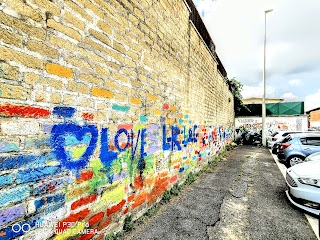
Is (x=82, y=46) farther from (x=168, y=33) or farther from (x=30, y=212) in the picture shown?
(x=168, y=33)

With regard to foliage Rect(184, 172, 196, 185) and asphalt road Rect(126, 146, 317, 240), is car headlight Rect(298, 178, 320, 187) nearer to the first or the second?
asphalt road Rect(126, 146, 317, 240)

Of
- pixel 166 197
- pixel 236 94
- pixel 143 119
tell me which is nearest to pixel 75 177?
pixel 143 119

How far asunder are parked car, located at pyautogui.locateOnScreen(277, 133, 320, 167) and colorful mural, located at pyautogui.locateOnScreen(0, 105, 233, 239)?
6.60 m

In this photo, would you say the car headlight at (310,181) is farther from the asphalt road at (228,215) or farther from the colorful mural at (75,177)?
the colorful mural at (75,177)

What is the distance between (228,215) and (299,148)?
6.05 m

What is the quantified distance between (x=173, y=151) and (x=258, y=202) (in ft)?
6.63

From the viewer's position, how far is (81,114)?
86.7 inches

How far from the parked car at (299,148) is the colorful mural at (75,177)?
260 inches

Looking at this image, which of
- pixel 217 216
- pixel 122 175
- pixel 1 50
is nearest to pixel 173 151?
pixel 217 216

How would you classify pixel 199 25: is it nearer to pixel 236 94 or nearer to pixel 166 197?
pixel 166 197

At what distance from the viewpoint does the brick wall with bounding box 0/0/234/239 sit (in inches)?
63.9

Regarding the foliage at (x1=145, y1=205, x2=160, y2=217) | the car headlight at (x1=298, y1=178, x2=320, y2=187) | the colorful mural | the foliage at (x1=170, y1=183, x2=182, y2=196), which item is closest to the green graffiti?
the colorful mural

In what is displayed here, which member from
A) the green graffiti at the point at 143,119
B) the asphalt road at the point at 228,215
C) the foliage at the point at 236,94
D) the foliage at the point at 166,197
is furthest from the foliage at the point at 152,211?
the foliage at the point at 236,94

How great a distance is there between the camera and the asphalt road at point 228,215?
301 cm
